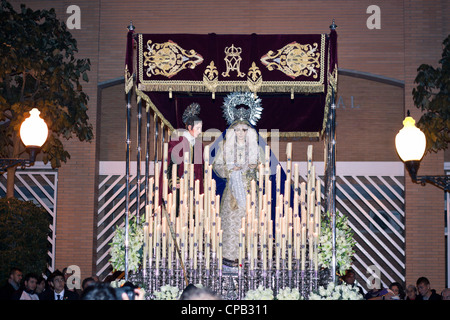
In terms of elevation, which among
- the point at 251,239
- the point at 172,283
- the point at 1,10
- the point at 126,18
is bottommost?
the point at 172,283

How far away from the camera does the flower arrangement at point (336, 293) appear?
6.95 m

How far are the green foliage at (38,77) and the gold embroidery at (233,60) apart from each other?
11.5 ft

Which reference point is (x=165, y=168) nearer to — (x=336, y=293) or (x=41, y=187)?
(x=336, y=293)

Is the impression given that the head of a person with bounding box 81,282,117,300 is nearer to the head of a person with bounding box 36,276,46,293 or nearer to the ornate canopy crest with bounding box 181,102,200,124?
the head of a person with bounding box 36,276,46,293

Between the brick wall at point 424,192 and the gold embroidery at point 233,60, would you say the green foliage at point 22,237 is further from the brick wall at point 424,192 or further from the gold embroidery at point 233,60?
the brick wall at point 424,192

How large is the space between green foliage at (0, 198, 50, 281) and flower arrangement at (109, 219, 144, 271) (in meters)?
2.55

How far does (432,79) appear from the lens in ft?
35.6

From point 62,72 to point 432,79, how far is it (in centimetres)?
621

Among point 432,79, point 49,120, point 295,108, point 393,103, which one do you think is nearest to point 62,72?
point 49,120

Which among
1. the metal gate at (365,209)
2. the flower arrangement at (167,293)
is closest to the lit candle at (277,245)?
the flower arrangement at (167,293)

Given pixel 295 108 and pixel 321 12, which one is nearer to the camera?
pixel 295 108

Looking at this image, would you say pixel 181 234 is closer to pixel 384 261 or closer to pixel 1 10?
pixel 1 10

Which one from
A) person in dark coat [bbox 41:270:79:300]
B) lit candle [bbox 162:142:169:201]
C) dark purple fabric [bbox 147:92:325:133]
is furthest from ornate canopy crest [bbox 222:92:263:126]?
person in dark coat [bbox 41:270:79:300]

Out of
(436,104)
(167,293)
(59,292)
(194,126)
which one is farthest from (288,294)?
(436,104)
